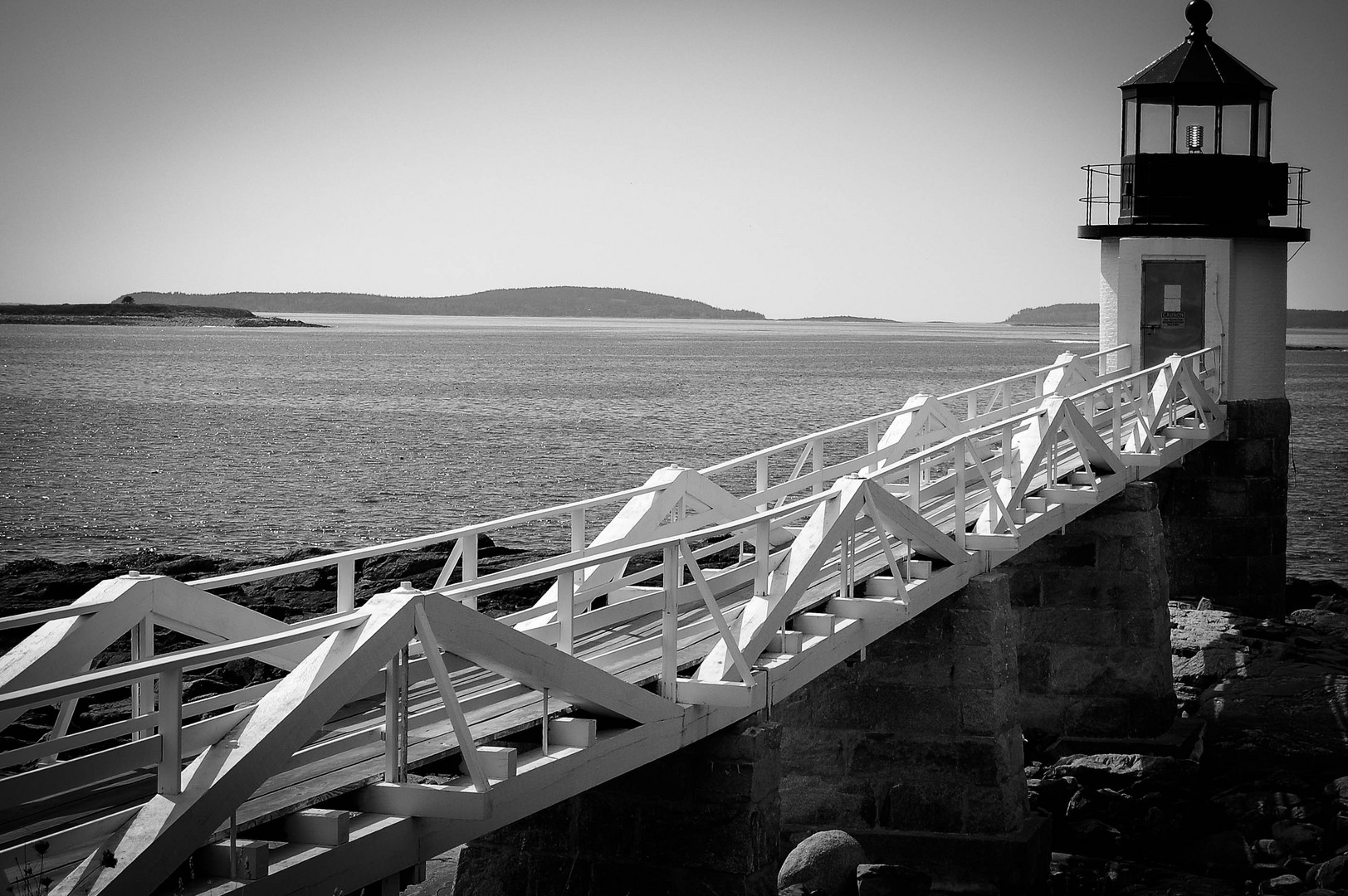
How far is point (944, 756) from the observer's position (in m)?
11.7

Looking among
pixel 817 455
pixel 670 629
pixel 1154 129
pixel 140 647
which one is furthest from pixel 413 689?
pixel 1154 129

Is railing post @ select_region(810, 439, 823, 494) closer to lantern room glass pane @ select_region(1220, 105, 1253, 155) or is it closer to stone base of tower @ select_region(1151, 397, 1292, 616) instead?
stone base of tower @ select_region(1151, 397, 1292, 616)

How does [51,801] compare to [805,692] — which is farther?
[805,692]

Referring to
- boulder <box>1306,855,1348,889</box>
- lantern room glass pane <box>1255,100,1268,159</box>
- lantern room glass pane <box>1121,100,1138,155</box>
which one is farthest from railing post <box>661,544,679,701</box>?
lantern room glass pane <box>1255,100,1268,159</box>

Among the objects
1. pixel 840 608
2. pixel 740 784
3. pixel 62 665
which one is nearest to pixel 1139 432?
pixel 840 608

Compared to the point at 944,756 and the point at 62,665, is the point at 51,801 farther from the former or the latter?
the point at 944,756

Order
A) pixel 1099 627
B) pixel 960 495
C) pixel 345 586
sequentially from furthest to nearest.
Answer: pixel 1099 627, pixel 960 495, pixel 345 586

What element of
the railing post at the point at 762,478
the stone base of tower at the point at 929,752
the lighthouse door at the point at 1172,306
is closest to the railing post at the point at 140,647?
the stone base of tower at the point at 929,752

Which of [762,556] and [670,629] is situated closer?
[670,629]

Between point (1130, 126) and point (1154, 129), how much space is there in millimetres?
355

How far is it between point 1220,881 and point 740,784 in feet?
17.8

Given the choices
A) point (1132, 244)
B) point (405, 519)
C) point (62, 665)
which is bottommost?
point (405, 519)

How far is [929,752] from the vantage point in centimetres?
1173

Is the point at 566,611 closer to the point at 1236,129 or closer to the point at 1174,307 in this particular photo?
the point at 1174,307
